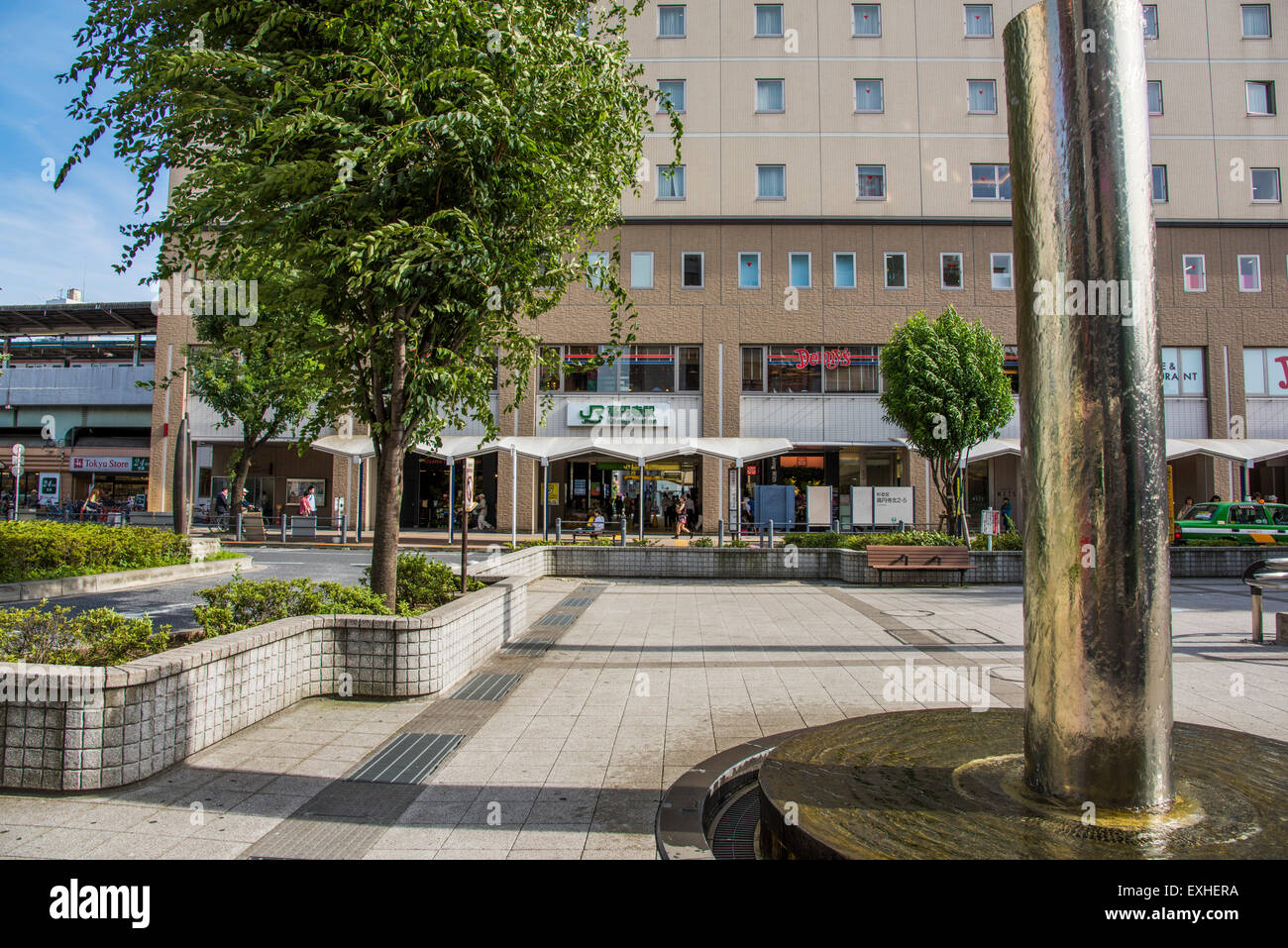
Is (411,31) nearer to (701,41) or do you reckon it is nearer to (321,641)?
(321,641)

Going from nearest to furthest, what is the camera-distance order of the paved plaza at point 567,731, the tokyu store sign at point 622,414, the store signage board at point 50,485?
the paved plaza at point 567,731, the tokyu store sign at point 622,414, the store signage board at point 50,485

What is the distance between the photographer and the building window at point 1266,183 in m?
28.8

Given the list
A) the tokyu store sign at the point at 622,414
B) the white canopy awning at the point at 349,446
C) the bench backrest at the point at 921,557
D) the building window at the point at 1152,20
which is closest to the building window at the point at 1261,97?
the building window at the point at 1152,20

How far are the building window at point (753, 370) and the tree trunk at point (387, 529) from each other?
21954mm

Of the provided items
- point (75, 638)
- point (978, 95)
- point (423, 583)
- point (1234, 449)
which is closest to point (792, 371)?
point (978, 95)

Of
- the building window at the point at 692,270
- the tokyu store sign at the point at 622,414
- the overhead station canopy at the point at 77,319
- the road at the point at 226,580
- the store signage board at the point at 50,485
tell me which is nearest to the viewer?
the road at the point at 226,580

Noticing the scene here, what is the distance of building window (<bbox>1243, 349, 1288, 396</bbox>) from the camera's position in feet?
93.6

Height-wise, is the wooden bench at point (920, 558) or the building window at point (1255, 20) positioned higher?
the building window at point (1255, 20)

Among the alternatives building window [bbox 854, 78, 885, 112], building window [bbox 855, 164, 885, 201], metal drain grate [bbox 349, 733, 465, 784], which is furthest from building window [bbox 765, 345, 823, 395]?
metal drain grate [bbox 349, 733, 465, 784]

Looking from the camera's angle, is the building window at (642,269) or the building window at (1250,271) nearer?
the building window at (1250,271)

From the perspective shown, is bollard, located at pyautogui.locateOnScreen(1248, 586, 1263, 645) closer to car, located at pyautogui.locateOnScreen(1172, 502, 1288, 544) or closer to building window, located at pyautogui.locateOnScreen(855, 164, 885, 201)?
car, located at pyautogui.locateOnScreen(1172, 502, 1288, 544)

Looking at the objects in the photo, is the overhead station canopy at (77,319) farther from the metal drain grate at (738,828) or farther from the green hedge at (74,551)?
the metal drain grate at (738,828)

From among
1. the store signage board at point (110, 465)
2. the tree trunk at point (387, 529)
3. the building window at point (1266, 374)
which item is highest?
the building window at point (1266, 374)

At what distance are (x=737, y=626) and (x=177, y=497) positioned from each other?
14079 millimetres
